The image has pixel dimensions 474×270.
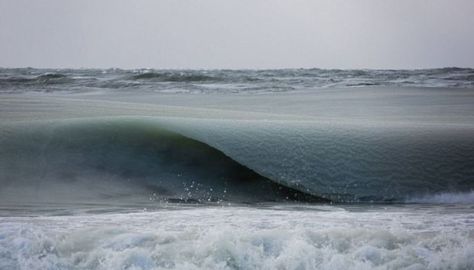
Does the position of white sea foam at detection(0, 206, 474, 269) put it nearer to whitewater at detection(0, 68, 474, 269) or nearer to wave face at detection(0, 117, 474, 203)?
whitewater at detection(0, 68, 474, 269)

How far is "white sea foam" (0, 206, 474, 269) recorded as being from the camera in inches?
138

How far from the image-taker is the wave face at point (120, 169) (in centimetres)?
583

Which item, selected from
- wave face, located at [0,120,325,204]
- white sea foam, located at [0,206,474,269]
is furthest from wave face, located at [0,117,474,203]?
white sea foam, located at [0,206,474,269]

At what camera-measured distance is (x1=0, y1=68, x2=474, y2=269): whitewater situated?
3598mm

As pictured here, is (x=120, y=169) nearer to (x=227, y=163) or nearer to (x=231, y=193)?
(x=227, y=163)

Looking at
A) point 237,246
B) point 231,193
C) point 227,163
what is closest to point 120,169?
point 227,163

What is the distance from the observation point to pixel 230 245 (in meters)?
3.62

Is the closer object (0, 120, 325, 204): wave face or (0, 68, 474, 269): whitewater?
(0, 68, 474, 269): whitewater

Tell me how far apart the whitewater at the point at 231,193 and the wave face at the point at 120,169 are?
0.06ft

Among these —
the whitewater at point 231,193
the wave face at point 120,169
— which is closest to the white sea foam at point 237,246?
the whitewater at point 231,193

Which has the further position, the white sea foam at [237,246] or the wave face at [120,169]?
the wave face at [120,169]

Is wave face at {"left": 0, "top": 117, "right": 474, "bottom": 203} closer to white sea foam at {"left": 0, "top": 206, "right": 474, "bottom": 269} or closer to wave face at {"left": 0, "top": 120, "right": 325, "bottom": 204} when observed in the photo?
wave face at {"left": 0, "top": 120, "right": 325, "bottom": 204}

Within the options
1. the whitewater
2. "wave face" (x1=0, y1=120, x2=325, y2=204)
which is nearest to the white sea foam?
the whitewater

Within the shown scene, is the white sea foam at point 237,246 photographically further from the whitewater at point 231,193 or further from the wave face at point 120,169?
the wave face at point 120,169
